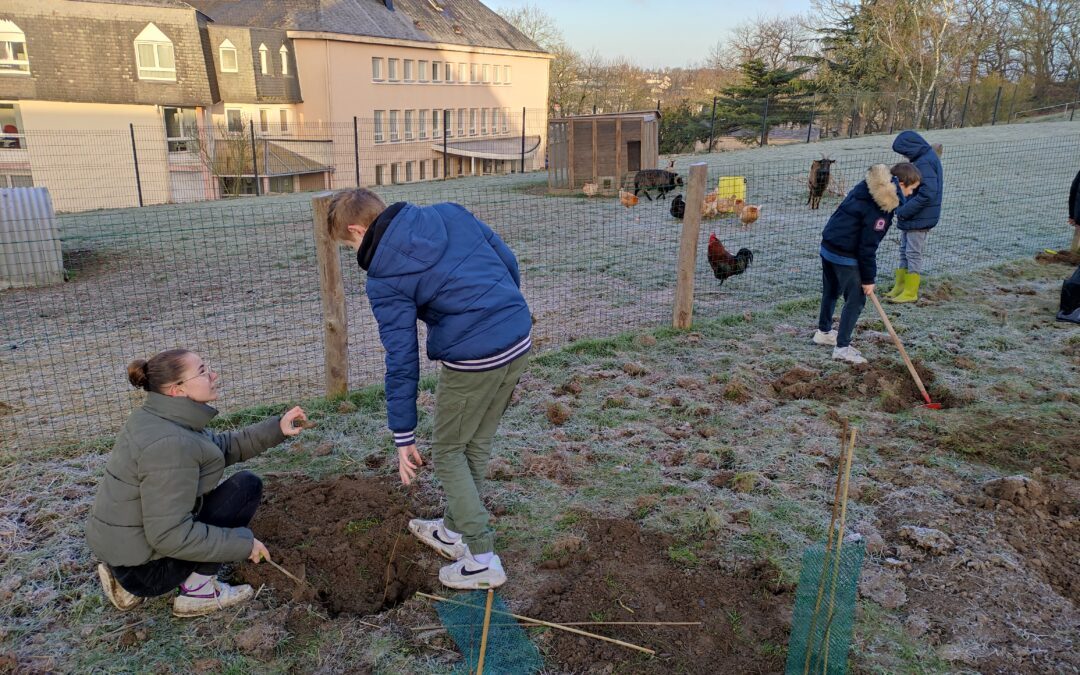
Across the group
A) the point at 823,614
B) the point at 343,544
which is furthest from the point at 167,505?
the point at 823,614

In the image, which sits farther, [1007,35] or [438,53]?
[438,53]

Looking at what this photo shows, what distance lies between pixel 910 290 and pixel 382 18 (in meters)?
33.9

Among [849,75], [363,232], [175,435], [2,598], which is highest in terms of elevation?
[849,75]

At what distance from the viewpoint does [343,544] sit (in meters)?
3.39

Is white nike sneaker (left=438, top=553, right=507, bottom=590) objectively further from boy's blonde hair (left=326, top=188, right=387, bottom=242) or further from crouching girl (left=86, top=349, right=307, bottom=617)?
boy's blonde hair (left=326, top=188, right=387, bottom=242)

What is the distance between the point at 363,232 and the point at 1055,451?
4044mm

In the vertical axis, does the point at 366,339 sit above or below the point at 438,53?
below

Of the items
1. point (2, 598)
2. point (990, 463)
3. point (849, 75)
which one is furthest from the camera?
point (849, 75)

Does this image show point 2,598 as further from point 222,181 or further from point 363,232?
point 222,181

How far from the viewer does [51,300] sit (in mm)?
8508

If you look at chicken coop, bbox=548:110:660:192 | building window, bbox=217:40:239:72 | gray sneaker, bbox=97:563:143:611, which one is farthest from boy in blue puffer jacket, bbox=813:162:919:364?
building window, bbox=217:40:239:72

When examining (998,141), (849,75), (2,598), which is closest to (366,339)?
(2,598)

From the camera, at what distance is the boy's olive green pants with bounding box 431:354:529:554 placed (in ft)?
9.45

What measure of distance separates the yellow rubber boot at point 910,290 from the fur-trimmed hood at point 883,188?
89.0 inches
